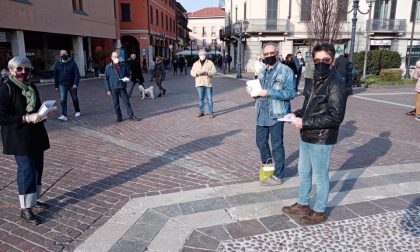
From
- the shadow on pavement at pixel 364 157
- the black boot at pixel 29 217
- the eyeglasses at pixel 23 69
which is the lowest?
the shadow on pavement at pixel 364 157

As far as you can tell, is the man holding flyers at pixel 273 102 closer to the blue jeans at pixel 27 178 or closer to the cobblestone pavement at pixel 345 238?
the cobblestone pavement at pixel 345 238

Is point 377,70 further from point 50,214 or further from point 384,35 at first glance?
point 50,214

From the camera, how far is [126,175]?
5.02m

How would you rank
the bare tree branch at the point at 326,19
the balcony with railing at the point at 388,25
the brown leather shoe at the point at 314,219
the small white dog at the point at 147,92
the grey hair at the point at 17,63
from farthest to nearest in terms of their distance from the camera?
the balcony with railing at the point at 388,25 → the bare tree branch at the point at 326,19 → the small white dog at the point at 147,92 → the brown leather shoe at the point at 314,219 → the grey hair at the point at 17,63

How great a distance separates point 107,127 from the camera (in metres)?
8.32

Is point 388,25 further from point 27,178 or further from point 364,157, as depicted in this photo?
point 27,178

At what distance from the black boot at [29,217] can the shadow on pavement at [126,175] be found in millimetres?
127

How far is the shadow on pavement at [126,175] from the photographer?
4.13 metres

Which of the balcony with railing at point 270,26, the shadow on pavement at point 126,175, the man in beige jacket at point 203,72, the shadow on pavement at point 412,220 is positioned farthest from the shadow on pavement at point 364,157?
the balcony with railing at point 270,26

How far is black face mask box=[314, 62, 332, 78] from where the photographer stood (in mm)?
3170

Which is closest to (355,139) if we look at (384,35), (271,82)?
(271,82)

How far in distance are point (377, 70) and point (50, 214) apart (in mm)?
23796

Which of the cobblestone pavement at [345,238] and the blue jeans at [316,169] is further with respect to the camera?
the blue jeans at [316,169]

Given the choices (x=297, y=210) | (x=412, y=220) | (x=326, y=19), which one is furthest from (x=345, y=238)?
(x=326, y=19)
